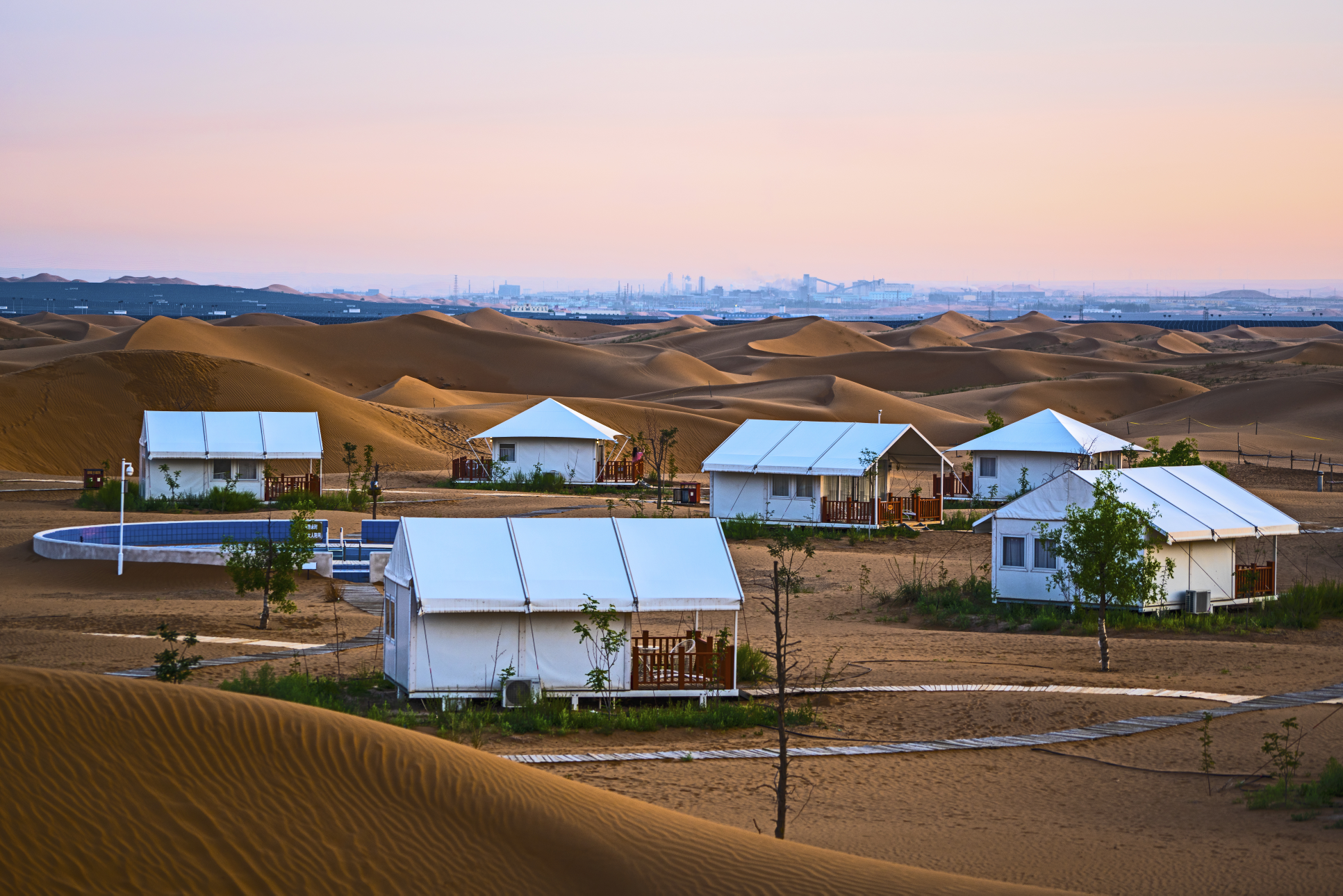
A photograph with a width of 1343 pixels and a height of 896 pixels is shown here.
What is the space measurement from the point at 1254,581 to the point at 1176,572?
2.36m

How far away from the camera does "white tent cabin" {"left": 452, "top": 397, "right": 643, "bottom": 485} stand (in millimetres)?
44969

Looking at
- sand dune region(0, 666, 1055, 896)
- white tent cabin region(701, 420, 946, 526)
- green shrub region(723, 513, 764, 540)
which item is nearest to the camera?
sand dune region(0, 666, 1055, 896)

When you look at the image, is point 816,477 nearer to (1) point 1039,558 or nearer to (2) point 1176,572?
(1) point 1039,558

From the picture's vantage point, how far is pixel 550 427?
45.2m

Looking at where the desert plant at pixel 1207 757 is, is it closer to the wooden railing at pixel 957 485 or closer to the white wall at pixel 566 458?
the wooden railing at pixel 957 485

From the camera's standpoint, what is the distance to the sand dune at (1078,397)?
79.1 metres

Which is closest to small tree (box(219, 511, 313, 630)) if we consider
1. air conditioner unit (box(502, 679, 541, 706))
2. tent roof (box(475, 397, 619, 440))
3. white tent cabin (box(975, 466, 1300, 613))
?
air conditioner unit (box(502, 679, 541, 706))

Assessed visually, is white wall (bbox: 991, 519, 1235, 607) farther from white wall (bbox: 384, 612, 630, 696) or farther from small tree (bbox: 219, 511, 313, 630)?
small tree (bbox: 219, 511, 313, 630)

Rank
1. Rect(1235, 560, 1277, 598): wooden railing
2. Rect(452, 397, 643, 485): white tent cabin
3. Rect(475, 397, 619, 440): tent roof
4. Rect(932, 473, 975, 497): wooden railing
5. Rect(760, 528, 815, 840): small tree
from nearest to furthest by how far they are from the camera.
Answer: Rect(760, 528, 815, 840): small tree < Rect(1235, 560, 1277, 598): wooden railing < Rect(932, 473, 975, 497): wooden railing < Rect(475, 397, 619, 440): tent roof < Rect(452, 397, 643, 485): white tent cabin

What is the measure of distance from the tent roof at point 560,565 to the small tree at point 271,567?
15.2ft

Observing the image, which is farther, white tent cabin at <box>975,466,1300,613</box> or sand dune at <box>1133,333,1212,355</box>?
sand dune at <box>1133,333,1212,355</box>

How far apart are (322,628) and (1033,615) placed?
11.8 m

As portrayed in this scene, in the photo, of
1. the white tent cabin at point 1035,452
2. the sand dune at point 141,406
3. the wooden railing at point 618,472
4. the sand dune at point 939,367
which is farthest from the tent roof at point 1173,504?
the sand dune at point 939,367

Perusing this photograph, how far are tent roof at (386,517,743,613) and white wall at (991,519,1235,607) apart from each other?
8.25 m
